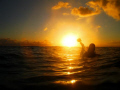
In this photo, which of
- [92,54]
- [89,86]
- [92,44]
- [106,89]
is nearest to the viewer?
[106,89]

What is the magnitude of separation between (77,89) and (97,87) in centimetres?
135

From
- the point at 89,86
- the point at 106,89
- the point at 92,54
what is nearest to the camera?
the point at 106,89

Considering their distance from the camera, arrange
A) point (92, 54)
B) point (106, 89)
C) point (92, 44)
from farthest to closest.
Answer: point (92, 54) → point (92, 44) → point (106, 89)

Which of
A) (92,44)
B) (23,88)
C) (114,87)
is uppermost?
(92,44)

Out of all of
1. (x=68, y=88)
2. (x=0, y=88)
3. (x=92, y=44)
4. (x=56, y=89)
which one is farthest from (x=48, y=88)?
(x=92, y=44)

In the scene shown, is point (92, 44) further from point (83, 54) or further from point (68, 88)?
point (68, 88)

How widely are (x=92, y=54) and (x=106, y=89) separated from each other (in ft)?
65.1

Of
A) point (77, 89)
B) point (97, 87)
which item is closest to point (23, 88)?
point (77, 89)

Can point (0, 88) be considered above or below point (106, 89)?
above

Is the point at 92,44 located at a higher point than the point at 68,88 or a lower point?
higher

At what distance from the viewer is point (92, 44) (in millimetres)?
23016

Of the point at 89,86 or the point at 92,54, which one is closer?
the point at 89,86

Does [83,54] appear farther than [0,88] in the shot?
Yes

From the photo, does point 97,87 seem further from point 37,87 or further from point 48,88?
point 37,87
